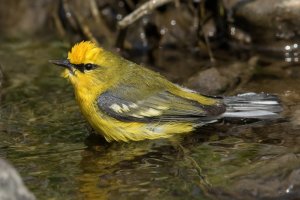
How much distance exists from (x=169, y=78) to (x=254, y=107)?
187 centimetres

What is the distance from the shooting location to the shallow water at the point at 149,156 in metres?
5.34

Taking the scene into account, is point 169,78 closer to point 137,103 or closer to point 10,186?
point 137,103

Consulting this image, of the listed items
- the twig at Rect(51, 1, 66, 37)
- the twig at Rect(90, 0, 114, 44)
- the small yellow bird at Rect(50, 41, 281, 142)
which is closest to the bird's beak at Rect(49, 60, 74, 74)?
the small yellow bird at Rect(50, 41, 281, 142)

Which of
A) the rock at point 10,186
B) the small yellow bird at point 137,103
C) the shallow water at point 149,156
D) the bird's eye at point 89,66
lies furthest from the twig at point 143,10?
A: the rock at point 10,186

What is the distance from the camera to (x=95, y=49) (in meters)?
6.66

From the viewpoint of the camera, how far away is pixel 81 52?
6562 mm

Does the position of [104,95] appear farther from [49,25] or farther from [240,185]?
[49,25]

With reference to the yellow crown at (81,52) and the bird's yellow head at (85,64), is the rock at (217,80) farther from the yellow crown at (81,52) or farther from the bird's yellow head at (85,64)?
→ the yellow crown at (81,52)

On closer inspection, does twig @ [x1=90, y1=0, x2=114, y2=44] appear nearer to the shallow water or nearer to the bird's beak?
the shallow water

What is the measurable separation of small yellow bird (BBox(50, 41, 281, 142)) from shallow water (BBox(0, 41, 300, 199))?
0.43 feet

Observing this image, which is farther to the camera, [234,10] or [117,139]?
[234,10]

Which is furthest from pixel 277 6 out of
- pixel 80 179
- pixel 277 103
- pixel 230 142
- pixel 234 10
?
pixel 80 179

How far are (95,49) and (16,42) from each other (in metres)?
3.61

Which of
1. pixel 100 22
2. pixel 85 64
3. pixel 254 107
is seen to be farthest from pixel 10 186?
pixel 100 22
